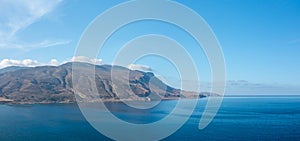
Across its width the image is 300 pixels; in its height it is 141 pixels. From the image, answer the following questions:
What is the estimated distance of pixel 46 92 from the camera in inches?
6668

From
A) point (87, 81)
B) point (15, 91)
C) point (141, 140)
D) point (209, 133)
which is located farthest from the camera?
point (87, 81)

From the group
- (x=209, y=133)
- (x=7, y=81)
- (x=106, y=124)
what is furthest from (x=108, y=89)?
(x=209, y=133)

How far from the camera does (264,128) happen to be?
64000 mm

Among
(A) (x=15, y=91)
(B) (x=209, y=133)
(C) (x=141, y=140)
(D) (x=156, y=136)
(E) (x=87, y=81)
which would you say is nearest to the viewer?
(C) (x=141, y=140)

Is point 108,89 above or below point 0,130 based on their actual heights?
above

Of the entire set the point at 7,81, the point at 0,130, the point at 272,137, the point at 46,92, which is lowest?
the point at 272,137

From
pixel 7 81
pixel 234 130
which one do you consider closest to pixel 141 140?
pixel 234 130

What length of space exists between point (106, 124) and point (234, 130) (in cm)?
2765

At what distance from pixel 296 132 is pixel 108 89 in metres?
137

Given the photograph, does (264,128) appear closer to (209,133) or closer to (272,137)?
(272,137)

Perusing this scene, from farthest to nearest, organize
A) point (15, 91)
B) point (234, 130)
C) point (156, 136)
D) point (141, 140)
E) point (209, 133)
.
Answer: point (15, 91) → point (234, 130) → point (209, 133) → point (156, 136) → point (141, 140)

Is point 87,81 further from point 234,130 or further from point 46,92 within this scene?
point 234,130

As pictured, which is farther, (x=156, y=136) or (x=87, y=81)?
(x=87, y=81)

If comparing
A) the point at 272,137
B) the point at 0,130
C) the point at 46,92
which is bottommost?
the point at 272,137
